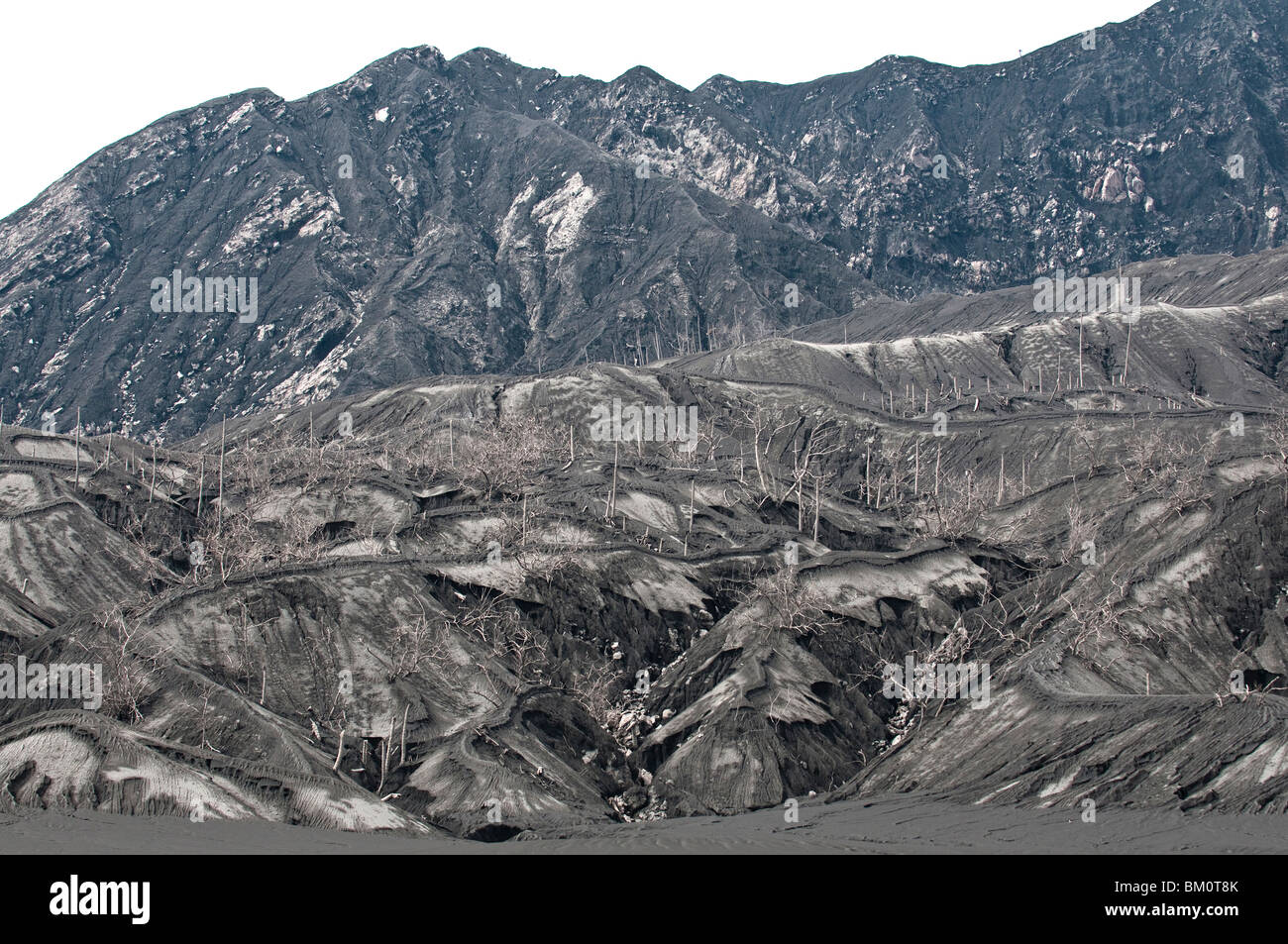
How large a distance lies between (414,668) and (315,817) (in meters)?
14.4

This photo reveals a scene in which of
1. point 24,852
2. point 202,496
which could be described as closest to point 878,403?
point 202,496

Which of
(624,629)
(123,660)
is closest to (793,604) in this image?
(624,629)

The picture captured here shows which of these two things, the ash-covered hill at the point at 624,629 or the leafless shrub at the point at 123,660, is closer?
the ash-covered hill at the point at 624,629

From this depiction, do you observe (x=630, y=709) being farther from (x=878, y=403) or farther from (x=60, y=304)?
(x=60, y=304)

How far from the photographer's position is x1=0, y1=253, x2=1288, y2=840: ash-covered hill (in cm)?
4634

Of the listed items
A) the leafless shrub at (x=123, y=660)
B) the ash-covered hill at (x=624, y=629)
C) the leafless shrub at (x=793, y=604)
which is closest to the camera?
the ash-covered hill at (x=624, y=629)

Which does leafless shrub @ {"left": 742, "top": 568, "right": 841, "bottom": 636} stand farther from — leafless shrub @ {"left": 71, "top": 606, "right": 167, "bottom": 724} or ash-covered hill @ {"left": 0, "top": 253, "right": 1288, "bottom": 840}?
leafless shrub @ {"left": 71, "top": 606, "right": 167, "bottom": 724}

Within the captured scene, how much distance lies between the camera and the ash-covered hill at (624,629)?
4634 centimetres

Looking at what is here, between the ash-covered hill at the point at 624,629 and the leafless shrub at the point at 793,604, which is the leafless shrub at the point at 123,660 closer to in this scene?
the ash-covered hill at the point at 624,629

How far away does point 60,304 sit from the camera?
199000 mm

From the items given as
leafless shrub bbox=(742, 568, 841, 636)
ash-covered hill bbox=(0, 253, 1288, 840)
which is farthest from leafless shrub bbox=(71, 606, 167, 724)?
leafless shrub bbox=(742, 568, 841, 636)

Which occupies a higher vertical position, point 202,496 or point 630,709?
point 202,496

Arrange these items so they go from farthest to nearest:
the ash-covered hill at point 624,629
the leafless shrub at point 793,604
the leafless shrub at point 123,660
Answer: the leafless shrub at point 793,604, the leafless shrub at point 123,660, the ash-covered hill at point 624,629

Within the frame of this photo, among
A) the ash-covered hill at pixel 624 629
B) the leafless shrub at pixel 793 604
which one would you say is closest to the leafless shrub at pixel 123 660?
the ash-covered hill at pixel 624 629
